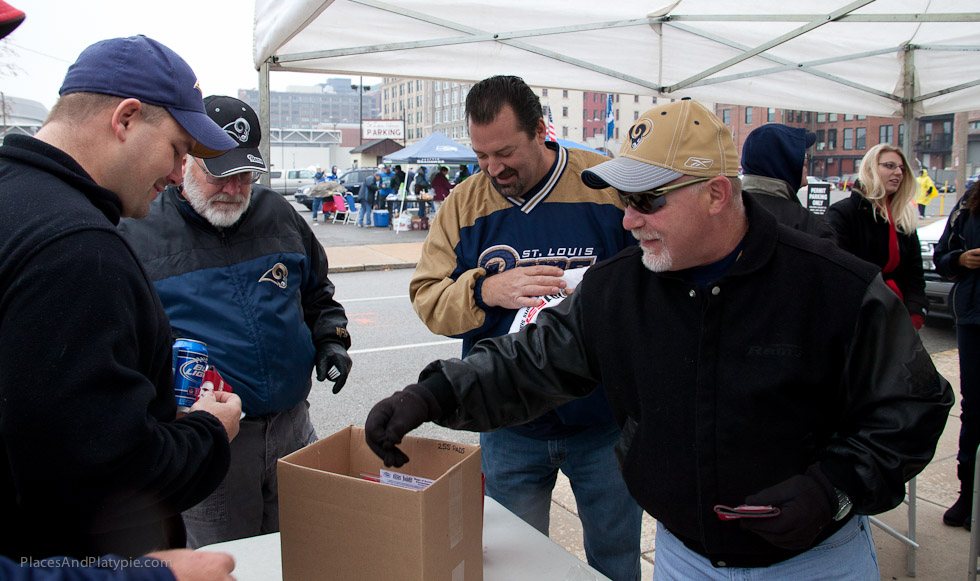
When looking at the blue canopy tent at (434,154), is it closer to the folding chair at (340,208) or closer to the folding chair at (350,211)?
the folding chair at (340,208)

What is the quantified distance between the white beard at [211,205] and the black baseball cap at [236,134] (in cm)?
10

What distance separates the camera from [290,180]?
42.8m

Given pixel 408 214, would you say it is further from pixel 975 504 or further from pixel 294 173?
pixel 294 173

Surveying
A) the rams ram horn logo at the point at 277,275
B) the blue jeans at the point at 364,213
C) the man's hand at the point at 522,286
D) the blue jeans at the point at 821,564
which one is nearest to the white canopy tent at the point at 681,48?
the rams ram horn logo at the point at 277,275

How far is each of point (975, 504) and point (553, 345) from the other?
2.18 metres

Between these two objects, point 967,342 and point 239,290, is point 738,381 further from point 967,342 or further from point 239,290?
point 967,342

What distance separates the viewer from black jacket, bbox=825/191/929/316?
4.20 meters

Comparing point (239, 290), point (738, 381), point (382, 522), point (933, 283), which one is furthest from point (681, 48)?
point (933, 283)

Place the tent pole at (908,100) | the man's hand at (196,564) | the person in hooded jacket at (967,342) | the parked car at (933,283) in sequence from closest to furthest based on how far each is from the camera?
the man's hand at (196,564), the person in hooded jacket at (967,342), the tent pole at (908,100), the parked car at (933,283)

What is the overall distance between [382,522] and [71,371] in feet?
2.10

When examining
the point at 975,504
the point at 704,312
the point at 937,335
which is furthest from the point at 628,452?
the point at 937,335

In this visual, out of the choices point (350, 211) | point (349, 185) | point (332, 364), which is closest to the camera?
point (332, 364)

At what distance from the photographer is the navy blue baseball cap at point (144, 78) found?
1.41m

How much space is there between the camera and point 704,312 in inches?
64.1
